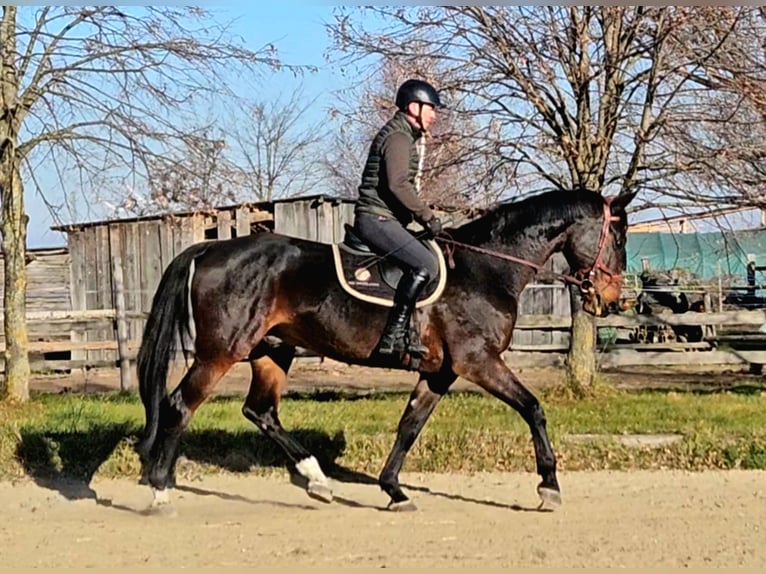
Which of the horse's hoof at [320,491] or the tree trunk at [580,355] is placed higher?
the tree trunk at [580,355]

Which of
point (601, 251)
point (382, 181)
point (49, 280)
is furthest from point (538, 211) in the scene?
point (49, 280)

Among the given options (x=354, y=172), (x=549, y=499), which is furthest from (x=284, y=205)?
(x=354, y=172)

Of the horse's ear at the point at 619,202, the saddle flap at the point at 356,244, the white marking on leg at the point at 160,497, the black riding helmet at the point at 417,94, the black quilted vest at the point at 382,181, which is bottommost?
the white marking on leg at the point at 160,497

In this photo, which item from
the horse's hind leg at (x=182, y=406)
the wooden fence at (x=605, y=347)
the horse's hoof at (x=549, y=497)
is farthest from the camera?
the wooden fence at (x=605, y=347)

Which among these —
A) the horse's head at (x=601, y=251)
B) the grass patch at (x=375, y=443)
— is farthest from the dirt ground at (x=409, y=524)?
the horse's head at (x=601, y=251)

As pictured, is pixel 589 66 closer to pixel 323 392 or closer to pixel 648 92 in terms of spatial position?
pixel 648 92

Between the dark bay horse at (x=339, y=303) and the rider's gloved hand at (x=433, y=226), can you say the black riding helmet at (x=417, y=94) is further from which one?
the dark bay horse at (x=339, y=303)

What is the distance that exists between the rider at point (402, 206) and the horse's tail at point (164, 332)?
1.59 m

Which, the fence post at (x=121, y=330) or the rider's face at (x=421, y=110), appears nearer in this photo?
the rider's face at (x=421, y=110)

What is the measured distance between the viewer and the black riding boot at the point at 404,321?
7.07 metres

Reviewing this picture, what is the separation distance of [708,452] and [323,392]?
22.8 feet

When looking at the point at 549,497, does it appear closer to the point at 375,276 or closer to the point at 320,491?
the point at 320,491

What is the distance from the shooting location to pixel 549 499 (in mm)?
6996

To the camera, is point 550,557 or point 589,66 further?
point 589,66
